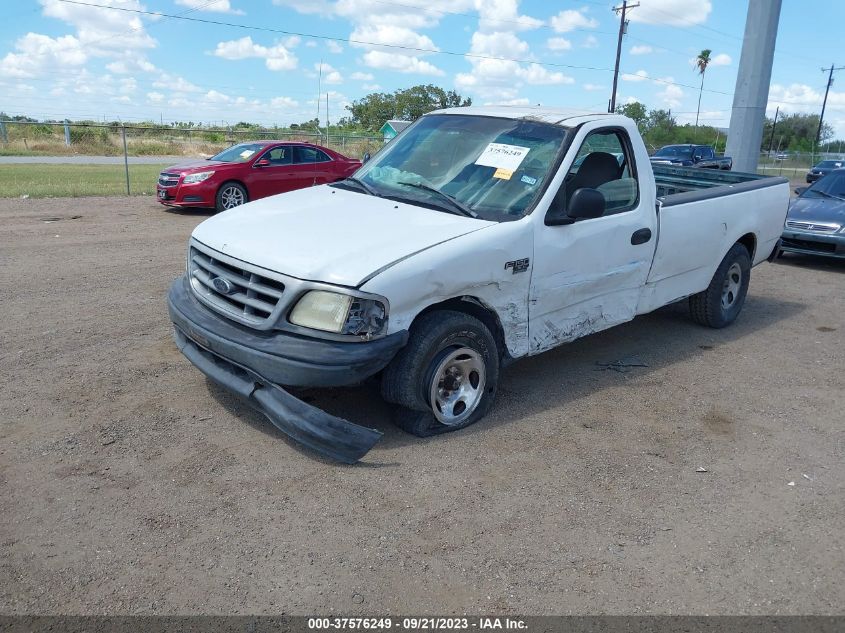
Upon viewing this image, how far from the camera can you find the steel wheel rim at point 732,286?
Answer: 6887mm

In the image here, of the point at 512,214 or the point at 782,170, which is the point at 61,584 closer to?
the point at 512,214

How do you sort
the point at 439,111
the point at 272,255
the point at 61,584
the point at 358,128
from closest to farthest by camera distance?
the point at 61,584, the point at 272,255, the point at 439,111, the point at 358,128

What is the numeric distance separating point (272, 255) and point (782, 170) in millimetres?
47253

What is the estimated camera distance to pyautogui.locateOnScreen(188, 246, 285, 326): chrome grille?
394 cm

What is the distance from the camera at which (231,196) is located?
14086 millimetres

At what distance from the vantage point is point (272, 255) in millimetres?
3979

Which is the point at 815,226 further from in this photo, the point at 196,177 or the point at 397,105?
the point at 397,105

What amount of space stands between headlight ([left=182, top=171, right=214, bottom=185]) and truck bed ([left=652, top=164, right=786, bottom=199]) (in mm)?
8895

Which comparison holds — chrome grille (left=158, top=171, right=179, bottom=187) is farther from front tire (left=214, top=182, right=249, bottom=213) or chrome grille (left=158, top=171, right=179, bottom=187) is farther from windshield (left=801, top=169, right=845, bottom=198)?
windshield (left=801, top=169, right=845, bottom=198)

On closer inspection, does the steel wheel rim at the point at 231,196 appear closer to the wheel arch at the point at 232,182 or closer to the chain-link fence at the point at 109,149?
the wheel arch at the point at 232,182

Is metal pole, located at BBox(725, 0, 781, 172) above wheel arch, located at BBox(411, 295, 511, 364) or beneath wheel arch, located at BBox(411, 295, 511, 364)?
above

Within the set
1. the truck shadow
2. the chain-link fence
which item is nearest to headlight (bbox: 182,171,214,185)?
the chain-link fence

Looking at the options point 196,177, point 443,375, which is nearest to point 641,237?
point 443,375

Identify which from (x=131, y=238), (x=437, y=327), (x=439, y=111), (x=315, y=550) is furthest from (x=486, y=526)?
(x=131, y=238)
